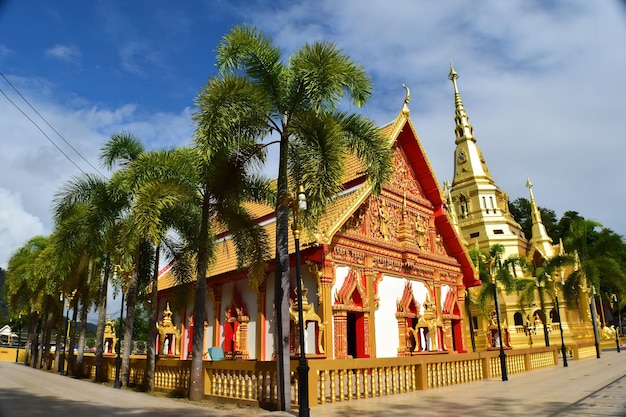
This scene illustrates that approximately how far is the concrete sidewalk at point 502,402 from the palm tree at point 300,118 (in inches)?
83.1

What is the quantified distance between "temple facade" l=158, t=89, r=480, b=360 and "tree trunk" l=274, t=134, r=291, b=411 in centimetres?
209

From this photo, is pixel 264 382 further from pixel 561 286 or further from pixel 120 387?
pixel 561 286

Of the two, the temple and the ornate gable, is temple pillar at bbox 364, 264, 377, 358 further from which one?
the ornate gable

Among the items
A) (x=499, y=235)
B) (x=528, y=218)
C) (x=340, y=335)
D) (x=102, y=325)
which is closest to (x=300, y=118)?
(x=340, y=335)

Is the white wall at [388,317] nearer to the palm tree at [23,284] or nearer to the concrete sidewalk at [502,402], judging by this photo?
the concrete sidewalk at [502,402]

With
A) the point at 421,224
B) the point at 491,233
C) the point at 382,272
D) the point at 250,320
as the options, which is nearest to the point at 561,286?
the point at 491,233

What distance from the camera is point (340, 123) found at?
11922mm

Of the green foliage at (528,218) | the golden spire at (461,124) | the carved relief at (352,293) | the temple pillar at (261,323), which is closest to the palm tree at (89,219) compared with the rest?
the temple pillar at (261,323)

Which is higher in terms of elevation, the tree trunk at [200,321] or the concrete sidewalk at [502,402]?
the tree trunk at [200,321]

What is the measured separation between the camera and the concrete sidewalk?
373 inches

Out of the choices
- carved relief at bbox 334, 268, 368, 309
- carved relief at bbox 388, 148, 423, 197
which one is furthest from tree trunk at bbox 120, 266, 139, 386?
carved relief at bbox 388, 148, 423, 197

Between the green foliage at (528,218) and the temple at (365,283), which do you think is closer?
the temple at (365,283)

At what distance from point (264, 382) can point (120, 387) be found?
7290 millimetres

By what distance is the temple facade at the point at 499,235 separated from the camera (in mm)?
39562
